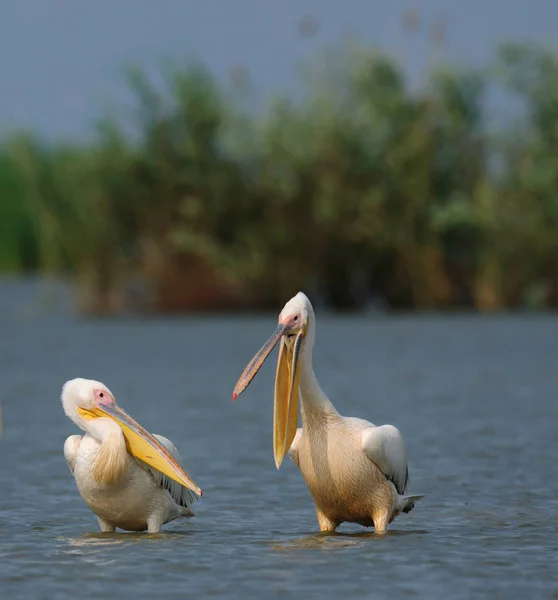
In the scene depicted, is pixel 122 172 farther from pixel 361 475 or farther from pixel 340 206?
pixel 361 475

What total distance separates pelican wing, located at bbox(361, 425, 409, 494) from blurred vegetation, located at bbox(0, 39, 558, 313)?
971 inches

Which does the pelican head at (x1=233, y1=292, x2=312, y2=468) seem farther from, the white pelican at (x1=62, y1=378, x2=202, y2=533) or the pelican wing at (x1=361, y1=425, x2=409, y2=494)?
the white pelican at (x1=62, y1=378, x2=202, y2=533)

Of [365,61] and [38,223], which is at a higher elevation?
[365,61]

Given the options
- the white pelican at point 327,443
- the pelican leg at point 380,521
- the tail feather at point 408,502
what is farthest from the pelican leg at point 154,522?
the tail feather at point 408,502

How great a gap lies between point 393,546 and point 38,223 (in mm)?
26388

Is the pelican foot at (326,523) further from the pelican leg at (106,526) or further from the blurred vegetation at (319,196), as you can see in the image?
the blurred vegetation at (319,196)

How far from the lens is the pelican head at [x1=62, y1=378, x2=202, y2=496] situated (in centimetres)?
855

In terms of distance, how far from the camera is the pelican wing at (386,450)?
8.35 metres

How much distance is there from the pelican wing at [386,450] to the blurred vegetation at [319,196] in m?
24.7

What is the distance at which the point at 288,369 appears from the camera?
8.63 m

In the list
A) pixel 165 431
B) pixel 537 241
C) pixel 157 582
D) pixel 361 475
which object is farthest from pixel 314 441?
pixel 537 241

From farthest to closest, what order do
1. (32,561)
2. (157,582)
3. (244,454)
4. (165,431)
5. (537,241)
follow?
(537,241) → (165,431) → (244,454) → (32,561) → (157,582)

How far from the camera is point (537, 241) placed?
33.1m

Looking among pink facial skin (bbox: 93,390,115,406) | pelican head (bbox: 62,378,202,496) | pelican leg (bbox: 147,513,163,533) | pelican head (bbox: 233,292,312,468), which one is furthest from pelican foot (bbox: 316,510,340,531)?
pink facial skin (bbox: 93,390,115,406)
